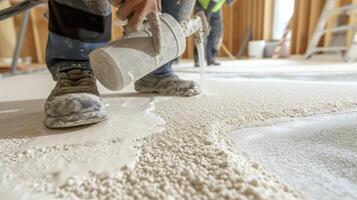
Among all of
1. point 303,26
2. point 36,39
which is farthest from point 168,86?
point 36,39

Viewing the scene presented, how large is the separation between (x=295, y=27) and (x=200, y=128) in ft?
11.2

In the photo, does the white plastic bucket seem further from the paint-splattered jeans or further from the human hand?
the human hand

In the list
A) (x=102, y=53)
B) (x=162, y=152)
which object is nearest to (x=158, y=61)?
(x=102, y=53)

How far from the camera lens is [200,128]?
54cm

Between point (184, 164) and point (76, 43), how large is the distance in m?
0.51

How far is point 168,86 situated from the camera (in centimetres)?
95

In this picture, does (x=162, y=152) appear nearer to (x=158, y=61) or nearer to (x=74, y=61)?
(x=158, y=61)

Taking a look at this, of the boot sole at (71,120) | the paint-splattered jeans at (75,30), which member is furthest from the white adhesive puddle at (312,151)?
the paint-splattered jeans at (75,30)

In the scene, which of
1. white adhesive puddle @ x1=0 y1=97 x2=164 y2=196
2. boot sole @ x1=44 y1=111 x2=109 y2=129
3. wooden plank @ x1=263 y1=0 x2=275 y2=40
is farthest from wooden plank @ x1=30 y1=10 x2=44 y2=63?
boot sole @ x1=44 y1=111 x2=109 y2=129

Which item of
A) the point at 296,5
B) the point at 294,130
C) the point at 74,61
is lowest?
the point at 294,130

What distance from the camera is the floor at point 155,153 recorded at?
32cm

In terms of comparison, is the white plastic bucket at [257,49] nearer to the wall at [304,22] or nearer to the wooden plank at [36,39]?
the wall at [304,22]

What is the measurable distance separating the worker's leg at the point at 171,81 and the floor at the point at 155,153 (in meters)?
0.12

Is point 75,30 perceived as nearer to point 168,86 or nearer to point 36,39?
point 168,86
